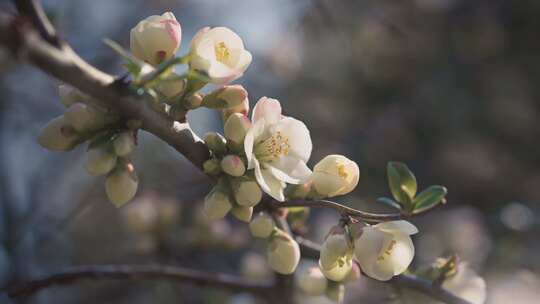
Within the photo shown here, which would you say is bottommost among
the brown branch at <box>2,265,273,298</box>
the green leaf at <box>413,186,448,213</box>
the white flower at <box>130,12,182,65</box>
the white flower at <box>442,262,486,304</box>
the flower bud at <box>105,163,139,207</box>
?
the brown branch at <box>2,265,273,298</box>

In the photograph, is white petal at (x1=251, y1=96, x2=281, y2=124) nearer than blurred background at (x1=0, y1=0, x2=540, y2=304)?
Yes

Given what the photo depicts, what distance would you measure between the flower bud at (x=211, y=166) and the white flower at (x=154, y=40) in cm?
24

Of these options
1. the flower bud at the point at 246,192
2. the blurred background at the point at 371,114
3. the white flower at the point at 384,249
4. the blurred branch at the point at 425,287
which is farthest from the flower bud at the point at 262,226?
the blurred background at the point at 371,114

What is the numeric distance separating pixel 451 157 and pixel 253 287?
333cm

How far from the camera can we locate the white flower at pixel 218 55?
121 cm

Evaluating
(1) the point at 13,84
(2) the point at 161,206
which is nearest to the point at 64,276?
(2) the point at 161,206

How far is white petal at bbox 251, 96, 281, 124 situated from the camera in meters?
1.29

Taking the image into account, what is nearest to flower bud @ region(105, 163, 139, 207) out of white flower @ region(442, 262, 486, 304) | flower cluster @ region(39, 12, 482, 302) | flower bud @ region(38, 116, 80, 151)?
flower cluster @ region(39, 12, 482, 302)

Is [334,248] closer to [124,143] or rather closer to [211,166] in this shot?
[211,166]

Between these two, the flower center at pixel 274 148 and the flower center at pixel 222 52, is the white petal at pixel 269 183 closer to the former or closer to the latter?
the flower center at pixel 274 148

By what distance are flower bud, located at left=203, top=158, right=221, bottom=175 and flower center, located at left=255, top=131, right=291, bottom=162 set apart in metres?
0.16

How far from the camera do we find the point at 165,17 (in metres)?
1.28

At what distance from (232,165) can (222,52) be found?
26cm

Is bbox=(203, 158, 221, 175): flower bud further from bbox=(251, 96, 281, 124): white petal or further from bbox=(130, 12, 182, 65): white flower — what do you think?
bbox=(130, 12, 182, 65): white flower
